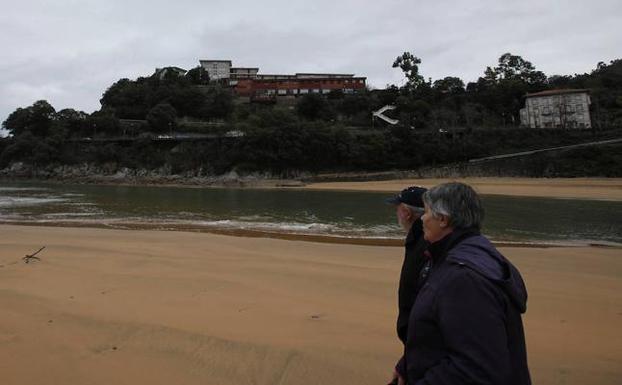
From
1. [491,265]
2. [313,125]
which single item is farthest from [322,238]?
[313,125]

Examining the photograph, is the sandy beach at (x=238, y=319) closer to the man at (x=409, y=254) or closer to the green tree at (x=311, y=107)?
the man at (x=409, y=254)

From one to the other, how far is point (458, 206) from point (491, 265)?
0.37 meters

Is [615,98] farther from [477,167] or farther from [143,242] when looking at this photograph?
[143,242]

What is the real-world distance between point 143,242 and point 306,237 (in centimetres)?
487

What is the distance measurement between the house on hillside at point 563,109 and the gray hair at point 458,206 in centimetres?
8415

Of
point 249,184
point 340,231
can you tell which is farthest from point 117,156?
point 340,231

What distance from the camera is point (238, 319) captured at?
5238mm

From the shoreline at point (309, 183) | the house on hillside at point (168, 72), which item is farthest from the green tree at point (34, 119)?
the house on hillside at point (168, 72)

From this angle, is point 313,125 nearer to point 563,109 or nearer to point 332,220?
point 563,109

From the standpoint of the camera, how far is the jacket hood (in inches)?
68.0

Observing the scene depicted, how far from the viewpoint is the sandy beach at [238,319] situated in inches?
155

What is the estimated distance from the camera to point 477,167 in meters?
60.5

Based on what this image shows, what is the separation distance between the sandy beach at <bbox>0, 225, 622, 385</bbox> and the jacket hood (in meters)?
A: 2.29

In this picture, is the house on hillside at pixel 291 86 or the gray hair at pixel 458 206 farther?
the house on hillside at pixel 291 86
